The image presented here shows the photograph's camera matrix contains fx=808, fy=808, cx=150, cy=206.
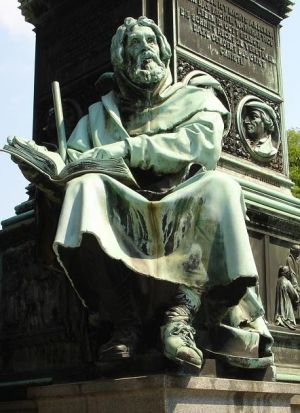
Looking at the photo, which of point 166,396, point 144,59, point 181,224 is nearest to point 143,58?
point 144,59

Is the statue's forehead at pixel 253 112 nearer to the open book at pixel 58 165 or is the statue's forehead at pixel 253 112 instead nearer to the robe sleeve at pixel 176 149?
the robe sleeve at pixel 176 149

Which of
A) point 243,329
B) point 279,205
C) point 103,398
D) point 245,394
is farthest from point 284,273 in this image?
point 103,398

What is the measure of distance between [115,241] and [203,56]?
3163mm

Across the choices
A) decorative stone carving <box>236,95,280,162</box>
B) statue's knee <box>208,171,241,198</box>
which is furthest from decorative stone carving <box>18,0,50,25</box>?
statue's knee <box>208,171,241,198</box>

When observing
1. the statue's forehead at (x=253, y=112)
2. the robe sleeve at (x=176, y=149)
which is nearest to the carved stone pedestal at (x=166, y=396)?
the robe sleeve at (x=176, y=149)

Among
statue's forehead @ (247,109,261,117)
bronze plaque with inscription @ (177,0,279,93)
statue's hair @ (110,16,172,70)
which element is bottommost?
statue's hair @ (110,16,172,70)

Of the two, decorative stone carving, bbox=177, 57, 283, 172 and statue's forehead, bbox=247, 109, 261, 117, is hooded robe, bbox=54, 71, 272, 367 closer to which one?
decorative stone carving, bbox=177, 57, 283, 172

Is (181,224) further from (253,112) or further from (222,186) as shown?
(253,112)

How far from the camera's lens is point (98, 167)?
5508mm

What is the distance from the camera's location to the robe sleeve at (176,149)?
5.90m

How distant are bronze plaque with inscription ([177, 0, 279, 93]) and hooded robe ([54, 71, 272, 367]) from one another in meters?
1.93

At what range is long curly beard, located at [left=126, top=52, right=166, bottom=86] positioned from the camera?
6.23 m

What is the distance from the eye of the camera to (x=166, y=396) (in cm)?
473

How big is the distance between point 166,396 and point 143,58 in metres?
2.73
